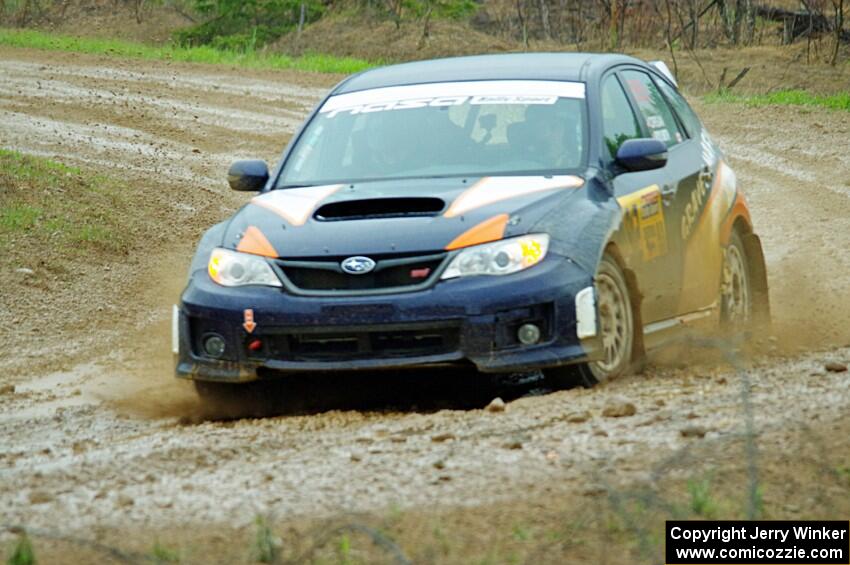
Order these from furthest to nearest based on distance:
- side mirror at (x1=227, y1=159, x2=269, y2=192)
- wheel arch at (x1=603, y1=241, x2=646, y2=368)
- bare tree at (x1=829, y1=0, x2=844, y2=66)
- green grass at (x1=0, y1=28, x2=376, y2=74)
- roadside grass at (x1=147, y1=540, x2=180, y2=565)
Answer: bare tree at (x1=829, y1=0, x2=844, y2=66), green grass at (x1=0, y1=28, x2=376, y2=74), side mirror at (x1=227, y1=159, x2=269, y2=192), wheel arch at (x1=603, y1=241, x2=646, y2=368), roadside grass at (x1=147, y1=540, x2=180, y2=565)

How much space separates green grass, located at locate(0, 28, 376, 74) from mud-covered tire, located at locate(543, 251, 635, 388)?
820 inches

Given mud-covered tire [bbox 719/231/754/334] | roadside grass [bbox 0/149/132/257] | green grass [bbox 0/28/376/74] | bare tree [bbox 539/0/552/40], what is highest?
mud-covered tire [bbox 719/231/754/334]

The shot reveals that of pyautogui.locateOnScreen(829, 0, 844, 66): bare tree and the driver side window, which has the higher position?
the driver side window

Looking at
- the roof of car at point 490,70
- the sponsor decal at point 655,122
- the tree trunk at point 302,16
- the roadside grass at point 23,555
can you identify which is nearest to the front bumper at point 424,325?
the roof of car at point 490,70

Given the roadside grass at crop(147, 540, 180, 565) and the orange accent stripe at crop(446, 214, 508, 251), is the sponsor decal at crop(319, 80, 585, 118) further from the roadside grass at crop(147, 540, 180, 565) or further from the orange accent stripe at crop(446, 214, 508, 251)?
the roadside grass at crop(147, 540, 180, 565)

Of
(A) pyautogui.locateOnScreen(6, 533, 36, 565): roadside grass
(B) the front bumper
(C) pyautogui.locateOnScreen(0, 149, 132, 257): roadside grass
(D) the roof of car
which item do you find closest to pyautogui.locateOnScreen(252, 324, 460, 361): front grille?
(B) the front bumper

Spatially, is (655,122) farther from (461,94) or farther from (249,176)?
(249,176)

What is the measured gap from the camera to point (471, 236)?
6.72 metres

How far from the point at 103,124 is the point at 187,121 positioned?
4.18ft

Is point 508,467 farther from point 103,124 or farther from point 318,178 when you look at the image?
point 103,124

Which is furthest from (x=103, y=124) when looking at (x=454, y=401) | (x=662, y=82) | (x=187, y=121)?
(x=454, y=401)

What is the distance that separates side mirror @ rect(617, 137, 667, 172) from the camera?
7516mm

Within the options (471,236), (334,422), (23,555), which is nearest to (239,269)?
(334,422)

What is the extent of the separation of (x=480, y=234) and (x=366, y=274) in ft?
1.59
